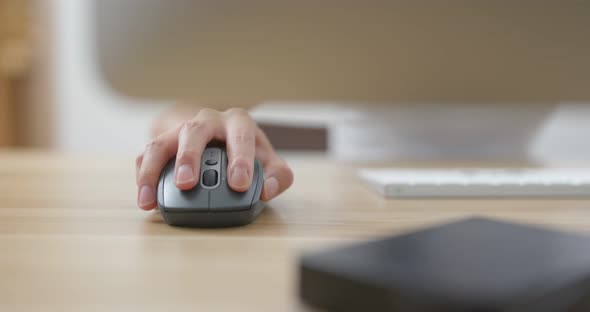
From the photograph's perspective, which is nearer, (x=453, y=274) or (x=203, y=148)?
(x=453, y=274)

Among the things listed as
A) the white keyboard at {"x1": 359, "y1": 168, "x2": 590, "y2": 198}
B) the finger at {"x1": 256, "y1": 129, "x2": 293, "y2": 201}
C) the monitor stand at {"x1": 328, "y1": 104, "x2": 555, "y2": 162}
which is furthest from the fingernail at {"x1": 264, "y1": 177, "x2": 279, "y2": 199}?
the monitor stand at {"x1": 328, "y1": 104, "x2": 555, "y2": 162}

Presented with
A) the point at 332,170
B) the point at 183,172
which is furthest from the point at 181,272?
the point at 332,170

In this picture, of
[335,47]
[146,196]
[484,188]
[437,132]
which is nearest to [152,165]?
[146,196]

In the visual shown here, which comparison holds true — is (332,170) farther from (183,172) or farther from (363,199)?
(183,172)

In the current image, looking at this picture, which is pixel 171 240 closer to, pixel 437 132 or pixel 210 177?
Answer: pixel 210 177

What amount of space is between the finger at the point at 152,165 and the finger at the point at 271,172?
83 mm

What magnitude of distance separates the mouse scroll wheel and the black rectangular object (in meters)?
0.21

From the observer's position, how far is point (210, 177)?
46 centimetres

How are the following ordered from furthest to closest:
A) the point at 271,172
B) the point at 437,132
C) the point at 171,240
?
the point at 437,132 → the point at 271,172 → the point at 171,240

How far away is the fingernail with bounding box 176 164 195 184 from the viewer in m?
0.45

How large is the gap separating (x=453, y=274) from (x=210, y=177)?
0.90 feet

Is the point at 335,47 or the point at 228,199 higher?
the point at 335,47

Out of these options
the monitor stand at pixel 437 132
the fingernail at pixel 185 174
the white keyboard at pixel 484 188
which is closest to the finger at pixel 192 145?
the fingernail at pixel 185 174

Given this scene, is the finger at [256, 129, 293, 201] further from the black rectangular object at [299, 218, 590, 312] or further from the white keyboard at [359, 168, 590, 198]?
the black rectangular object at [299, 218, 590, 312]
